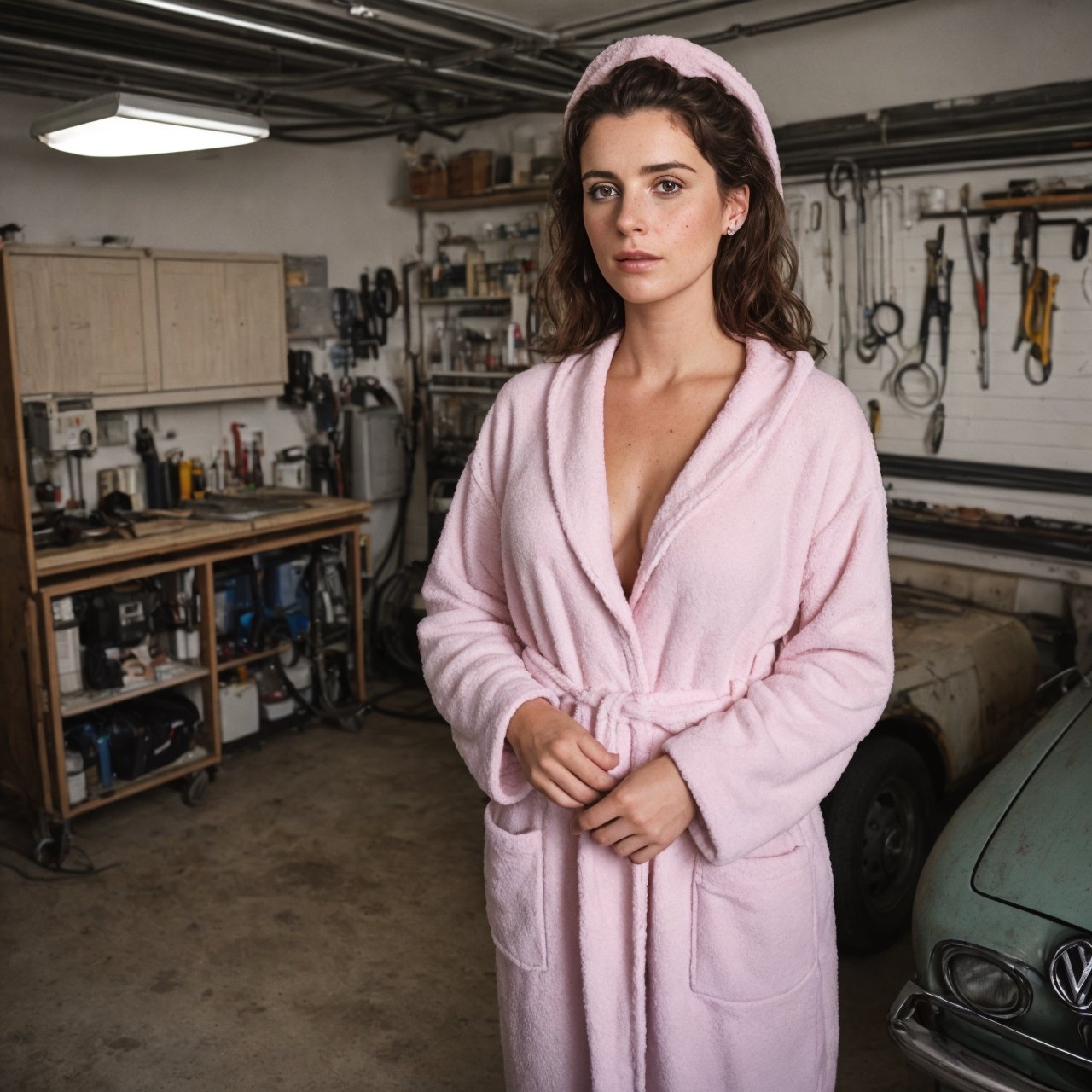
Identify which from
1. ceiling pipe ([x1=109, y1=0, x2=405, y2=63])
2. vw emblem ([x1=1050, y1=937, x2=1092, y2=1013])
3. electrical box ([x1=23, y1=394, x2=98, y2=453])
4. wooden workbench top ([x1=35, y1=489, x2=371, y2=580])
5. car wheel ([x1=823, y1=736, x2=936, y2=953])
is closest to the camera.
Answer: vw emblem ([x1=1050, y1=937, x2=1092, y2=1013])

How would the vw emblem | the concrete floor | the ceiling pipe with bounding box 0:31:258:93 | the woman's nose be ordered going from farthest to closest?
the ceiling pipe with bounding box 0:31:258:93
the concrete floor
the vw emblem
the woman's nose

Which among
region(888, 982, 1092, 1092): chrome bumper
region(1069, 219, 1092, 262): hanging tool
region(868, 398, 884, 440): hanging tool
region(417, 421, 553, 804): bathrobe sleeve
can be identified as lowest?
region(888, 982, 1092, 1092): chrome bumper

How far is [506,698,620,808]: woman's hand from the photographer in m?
1.42

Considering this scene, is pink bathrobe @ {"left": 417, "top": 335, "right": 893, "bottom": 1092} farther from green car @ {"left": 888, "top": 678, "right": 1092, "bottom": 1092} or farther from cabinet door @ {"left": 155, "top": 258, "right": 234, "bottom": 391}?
cabinet door @ {"left": 155, "top": 258, "right": 234, "bottom": 391}

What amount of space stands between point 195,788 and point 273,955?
4.25 ft

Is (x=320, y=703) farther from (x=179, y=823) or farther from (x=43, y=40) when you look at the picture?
(x=43, y=40)

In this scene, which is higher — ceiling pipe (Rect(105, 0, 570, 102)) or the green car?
ceiling pipe (Rect(105, 0, 570, 102))

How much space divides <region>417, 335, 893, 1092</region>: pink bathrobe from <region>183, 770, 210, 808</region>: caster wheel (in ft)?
10.8

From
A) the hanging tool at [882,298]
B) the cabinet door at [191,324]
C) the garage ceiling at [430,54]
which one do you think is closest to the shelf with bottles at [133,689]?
the cabinet door at [191,324]

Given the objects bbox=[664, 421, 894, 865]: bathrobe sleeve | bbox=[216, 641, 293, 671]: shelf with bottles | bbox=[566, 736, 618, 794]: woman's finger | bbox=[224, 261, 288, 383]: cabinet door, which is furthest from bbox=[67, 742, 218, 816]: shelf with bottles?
bbox=[664, 421, 894, 865]: bathrobe sleeve

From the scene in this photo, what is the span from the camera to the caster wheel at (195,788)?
4.64 meters

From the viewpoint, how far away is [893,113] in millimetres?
4469

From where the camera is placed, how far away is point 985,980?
2.11 meters

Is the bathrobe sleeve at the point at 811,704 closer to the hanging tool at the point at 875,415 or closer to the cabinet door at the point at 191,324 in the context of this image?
the hanging tool at the point at 875,415
